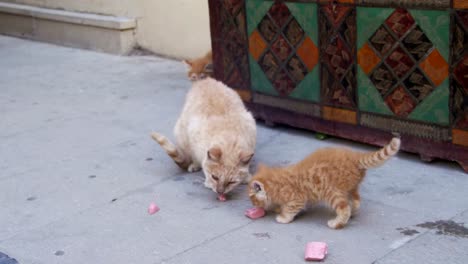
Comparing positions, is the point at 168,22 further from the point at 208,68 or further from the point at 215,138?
the point at 215,138

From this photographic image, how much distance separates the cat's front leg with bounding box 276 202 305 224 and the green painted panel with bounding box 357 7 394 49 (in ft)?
5.43

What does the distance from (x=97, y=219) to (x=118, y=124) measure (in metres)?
2.35

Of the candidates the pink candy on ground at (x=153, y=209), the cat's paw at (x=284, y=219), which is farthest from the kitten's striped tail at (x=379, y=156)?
the pink candy on ground at (x=153, y=209)

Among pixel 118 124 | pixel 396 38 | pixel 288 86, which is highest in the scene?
pixel 396 38

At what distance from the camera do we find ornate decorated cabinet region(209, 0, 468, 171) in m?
5.32

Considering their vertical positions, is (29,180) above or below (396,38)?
below

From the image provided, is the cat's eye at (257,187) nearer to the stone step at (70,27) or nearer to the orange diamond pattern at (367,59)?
the orange diamond pattern at (367,59)

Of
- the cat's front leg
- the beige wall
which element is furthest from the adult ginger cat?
the beige wall

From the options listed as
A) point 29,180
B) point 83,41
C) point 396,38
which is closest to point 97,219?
point 29,180

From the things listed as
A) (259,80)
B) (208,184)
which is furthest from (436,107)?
(259,80)

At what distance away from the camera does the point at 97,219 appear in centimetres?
523

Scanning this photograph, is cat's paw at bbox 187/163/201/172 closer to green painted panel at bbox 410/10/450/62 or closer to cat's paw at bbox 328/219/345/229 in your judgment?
cat's paw at bbox 328/219/345/229

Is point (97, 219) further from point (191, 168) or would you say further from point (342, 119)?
point (342, 119)

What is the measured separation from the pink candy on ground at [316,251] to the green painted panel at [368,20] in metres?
2.02
